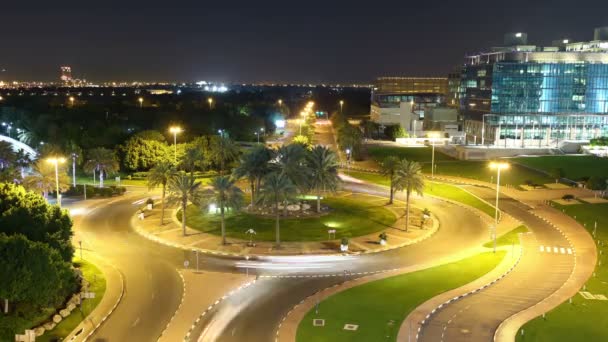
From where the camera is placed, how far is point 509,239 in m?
62.6

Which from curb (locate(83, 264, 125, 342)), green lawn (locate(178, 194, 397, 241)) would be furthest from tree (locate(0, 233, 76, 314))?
green lawn (locate(178, 194, 397, 241))

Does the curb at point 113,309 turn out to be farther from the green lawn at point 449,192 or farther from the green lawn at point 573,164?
the green lawn at point 573,164

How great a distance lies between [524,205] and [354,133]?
56.0 metres

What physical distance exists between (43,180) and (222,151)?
36712mm

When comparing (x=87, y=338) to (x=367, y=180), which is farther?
(x=367, y=180)

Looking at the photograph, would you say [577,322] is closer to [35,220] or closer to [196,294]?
[196,294]

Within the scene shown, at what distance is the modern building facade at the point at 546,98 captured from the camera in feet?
494

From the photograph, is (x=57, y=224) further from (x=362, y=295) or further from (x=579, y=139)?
(x=579, y=139)

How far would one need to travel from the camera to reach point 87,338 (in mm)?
37125

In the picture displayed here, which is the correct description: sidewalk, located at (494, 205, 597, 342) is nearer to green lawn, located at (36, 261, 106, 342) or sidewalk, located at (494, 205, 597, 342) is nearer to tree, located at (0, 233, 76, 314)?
green lawn, located at (36, 261, 106, 342)

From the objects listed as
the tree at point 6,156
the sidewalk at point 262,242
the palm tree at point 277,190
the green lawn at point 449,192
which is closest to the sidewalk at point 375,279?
the sidewalk at point 262,242

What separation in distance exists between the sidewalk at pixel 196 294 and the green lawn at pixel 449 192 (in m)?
40.5

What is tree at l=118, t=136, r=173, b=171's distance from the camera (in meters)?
102

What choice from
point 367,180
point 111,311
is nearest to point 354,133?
point 367,180
